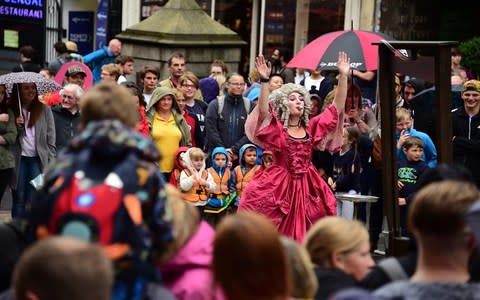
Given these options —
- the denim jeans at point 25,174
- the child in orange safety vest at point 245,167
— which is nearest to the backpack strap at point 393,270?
A: the child in orange safety vest at point 245,167

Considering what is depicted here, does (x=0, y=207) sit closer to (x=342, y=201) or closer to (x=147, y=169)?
(x=342, y=201)

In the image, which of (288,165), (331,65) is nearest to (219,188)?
(331,65)

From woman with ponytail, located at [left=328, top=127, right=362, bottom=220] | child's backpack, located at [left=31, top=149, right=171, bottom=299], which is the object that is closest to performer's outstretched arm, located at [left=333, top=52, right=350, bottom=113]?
woman with ponytail, located at [left=328, top=127, right=362, bottom=220]

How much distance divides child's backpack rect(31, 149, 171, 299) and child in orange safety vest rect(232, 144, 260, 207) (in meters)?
7.29

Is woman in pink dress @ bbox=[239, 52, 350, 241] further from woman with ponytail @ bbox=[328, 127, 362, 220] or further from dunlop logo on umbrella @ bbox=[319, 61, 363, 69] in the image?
dunlop logo on umbrella @ bbox=[319, 61, 363, 69]

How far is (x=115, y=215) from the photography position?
406 cm

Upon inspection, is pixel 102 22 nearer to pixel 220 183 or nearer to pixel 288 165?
pixel 220 183

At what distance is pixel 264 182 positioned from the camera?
369 inches

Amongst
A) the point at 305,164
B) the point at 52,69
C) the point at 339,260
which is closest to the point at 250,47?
the point at 52,69

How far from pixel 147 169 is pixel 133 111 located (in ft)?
0.89

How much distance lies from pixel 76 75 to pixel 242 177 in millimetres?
2928

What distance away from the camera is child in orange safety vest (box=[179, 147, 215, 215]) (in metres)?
11.1

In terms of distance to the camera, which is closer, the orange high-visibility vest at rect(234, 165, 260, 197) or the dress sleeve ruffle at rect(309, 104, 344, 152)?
the dress sleeve ruffle at rect(309, 104, 344, 152)

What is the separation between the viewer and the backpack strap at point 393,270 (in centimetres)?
450
